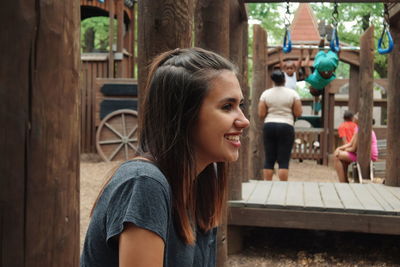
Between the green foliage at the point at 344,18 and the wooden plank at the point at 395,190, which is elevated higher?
the green foliage at the point at 344,18

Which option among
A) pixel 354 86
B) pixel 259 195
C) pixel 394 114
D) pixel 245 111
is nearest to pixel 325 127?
pixel 354 86

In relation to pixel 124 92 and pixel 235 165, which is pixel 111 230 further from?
pixel 124 92

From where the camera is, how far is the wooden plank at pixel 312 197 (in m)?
4.75

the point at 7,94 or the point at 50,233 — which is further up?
the point at 7,94

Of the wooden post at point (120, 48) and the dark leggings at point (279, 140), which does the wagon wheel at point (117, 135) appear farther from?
the dark leggings at point (279, 140)

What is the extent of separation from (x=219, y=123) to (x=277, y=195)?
3.96 metres

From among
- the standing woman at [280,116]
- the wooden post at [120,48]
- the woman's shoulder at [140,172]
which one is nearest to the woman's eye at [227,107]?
the woman's shoulder at [140,172]

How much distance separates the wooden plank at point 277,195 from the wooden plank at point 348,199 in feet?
1.93

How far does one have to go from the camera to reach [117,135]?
37.6 feet

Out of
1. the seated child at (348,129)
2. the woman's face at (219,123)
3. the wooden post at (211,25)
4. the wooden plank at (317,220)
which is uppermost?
the wooden post at (211,25)

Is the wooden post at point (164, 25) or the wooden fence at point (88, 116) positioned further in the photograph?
the wooden fence at point (88, 116)

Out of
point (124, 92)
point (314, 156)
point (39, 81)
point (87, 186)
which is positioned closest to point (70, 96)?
point (39, 81)

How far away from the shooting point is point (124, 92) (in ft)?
37.3

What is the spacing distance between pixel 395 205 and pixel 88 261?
13.4 ft
